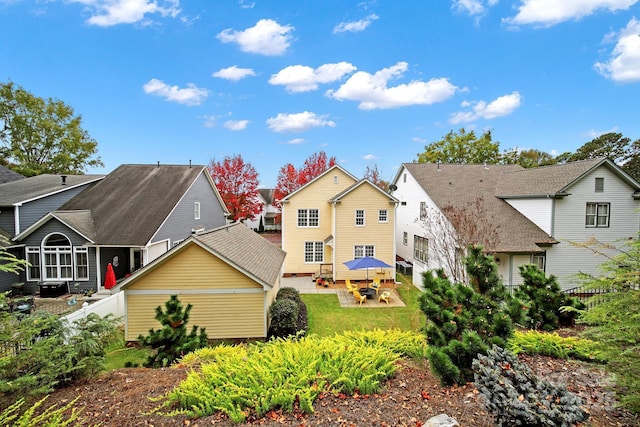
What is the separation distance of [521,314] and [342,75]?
2077 cm

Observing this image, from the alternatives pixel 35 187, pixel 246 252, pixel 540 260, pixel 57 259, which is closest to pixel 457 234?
pixel 540 260

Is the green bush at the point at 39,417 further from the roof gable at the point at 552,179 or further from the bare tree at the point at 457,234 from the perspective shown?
the roof gable at the point at 552,179

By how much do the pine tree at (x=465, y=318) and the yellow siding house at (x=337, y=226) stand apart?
13.6 metres

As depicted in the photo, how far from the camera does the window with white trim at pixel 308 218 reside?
20.5 m

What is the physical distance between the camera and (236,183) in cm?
3344

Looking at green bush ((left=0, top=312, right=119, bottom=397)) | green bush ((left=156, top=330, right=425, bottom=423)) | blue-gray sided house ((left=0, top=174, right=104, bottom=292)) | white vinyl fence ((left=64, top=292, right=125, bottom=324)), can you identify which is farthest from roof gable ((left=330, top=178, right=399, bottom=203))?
blue-gray sided house ((left=0, top=174, right=104, bottom=292))

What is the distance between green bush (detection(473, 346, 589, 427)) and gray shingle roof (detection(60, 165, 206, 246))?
54.3 feet

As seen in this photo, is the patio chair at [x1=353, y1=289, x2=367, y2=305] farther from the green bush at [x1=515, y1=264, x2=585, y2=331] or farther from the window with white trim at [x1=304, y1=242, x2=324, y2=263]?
the green bush at [x1=515, y1=264, x2=585, y2=331]

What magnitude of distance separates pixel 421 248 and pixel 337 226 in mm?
5953

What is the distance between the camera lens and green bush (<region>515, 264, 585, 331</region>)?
26.4ft

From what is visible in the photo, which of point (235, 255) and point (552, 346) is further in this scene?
point (235, 255)

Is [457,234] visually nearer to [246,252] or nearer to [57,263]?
[246,252]

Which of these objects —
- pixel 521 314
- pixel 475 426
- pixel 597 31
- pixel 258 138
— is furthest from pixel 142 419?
pixel 258 138

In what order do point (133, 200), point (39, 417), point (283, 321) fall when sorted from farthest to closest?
point (133, 200), point (283, 321), point (39, 417)
